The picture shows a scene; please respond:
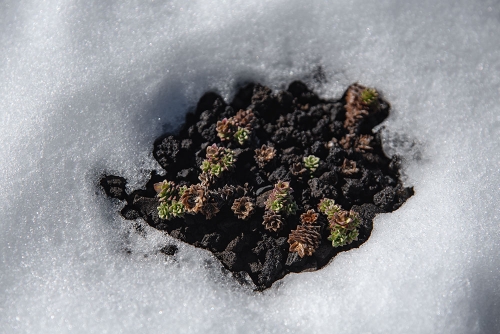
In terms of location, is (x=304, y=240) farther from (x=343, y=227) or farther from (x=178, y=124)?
(x=178, y=124)

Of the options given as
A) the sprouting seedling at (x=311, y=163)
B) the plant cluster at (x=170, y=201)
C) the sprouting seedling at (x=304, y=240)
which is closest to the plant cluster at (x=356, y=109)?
the sprouting seedling at (x=311, y=163)

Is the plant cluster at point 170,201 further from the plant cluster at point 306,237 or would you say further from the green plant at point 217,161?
the plant cluster at point 306,237

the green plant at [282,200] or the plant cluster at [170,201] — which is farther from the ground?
the plant cluster at [170,201]

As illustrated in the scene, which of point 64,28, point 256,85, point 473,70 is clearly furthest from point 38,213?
point 473,70

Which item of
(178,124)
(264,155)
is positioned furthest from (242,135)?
(178,124)

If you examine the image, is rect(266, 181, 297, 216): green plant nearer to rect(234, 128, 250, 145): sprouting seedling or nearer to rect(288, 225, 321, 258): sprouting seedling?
rect(288, 225, 321, 258): sprouting seedling

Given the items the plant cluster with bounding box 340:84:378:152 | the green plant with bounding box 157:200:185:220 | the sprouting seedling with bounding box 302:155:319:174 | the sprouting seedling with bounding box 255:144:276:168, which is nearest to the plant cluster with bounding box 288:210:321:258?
the sprouting seedling with bounding box 302:155:319:174
